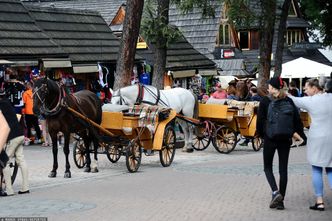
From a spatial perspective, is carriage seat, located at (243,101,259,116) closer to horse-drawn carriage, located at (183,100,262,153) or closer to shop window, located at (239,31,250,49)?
horse-drawn carriage, located at (183,100,262,153)

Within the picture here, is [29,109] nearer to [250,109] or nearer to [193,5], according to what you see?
[250,109]

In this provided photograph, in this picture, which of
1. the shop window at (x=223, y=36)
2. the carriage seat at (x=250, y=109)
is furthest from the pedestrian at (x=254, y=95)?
the shop window at (x=223, y=36)

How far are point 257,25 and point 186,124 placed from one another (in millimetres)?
Answer: 10688

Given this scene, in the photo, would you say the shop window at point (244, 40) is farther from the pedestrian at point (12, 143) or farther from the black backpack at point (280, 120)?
the black backpack at point (280, 120)

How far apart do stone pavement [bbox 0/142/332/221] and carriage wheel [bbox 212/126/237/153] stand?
8.63ft

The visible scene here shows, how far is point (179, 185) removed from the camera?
13891 millimetres

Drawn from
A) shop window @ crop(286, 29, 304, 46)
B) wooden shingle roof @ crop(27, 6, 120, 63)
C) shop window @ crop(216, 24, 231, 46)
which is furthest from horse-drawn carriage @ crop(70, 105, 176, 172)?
shop window @ crop(286, 29, 304, 46)

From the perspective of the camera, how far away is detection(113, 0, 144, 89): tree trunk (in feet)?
72.3

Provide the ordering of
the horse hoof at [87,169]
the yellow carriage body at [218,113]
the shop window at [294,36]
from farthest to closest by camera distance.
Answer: the shop window at [294,36]
the yellow carriage body at [218,113]
the horse hoof at [87,169]

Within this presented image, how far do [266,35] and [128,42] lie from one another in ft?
32.3

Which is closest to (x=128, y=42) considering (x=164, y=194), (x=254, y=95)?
(x=254, y=95)

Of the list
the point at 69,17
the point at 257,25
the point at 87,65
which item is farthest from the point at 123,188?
the point at 257,25

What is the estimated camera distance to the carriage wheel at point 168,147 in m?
17.1

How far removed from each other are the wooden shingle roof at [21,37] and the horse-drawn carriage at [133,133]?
6799 millimetres
